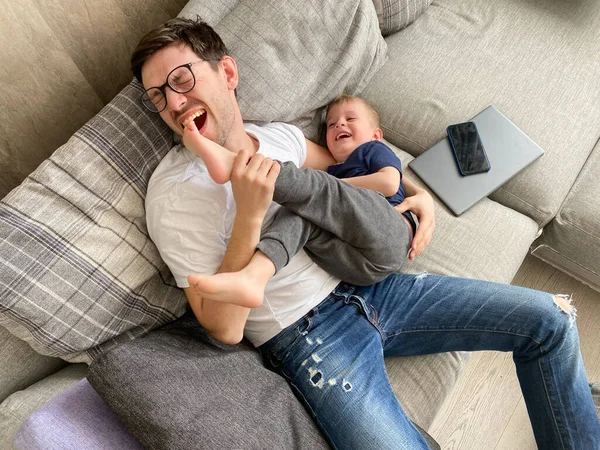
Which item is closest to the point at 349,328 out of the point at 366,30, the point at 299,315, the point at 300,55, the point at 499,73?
the point at 299,315

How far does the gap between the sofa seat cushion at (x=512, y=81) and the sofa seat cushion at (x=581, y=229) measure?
39 millimetres

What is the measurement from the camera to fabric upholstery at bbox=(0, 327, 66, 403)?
3.42 feet

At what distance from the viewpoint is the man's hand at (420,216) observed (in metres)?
1.25

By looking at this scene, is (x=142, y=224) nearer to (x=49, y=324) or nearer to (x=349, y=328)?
(x=49, y=324)

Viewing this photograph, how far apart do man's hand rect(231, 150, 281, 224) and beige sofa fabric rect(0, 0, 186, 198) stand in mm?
543

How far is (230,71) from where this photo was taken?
1.22 m

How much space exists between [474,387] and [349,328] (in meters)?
0.77

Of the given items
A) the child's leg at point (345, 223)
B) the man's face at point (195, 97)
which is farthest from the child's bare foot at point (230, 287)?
the man's face at point (195, 97)

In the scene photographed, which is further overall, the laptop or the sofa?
the laptop

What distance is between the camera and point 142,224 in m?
1.13

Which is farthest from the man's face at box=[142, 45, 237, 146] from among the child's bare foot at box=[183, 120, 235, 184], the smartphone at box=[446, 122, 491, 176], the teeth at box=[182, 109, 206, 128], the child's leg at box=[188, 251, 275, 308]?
the smartphone at box=[446, 122, 491, 176]

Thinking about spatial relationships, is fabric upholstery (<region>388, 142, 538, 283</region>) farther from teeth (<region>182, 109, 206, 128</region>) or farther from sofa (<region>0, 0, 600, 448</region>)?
teeth (<region>182, 109, 206, 128</region>)

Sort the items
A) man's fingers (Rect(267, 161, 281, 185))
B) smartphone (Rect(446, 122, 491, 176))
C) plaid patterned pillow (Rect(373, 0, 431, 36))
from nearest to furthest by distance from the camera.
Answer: man's fingers (Rect(267, 161, 281, 185)) → smartphone (Rect(446, 122, 491, 176)) → plaid patterned pillow (Rect(373, 0, 431, 36))

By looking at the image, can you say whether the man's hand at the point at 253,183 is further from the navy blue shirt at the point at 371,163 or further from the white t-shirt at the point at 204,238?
the navy blue shirt at the point at 371,163
